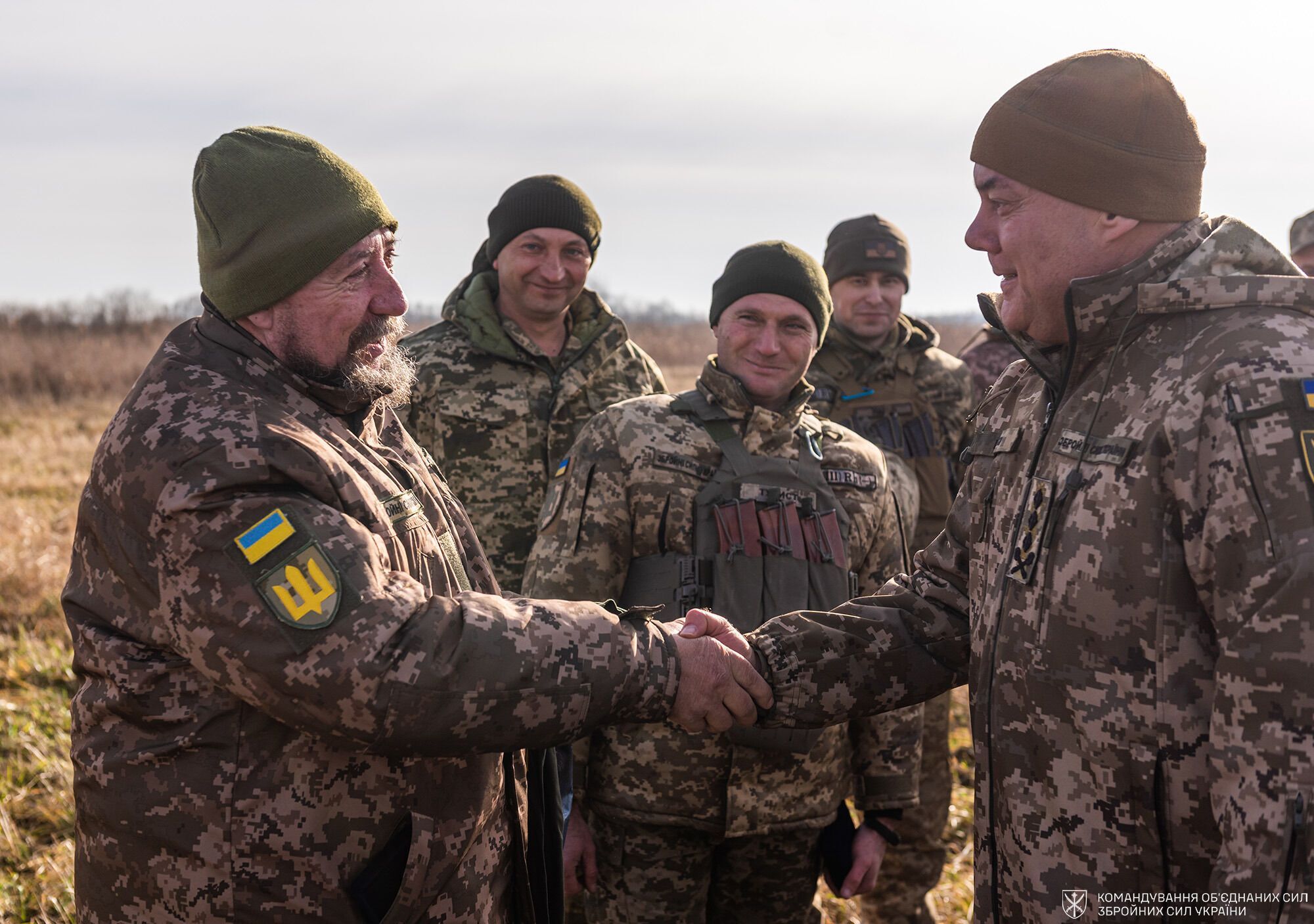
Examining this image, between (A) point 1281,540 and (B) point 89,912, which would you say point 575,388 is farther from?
(A) point 1281,540

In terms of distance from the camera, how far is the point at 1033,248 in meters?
2.55

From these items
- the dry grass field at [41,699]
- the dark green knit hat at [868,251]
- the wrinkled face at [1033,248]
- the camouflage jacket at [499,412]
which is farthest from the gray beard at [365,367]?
the dark green knit hat at [868,251]

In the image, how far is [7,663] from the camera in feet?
23.5

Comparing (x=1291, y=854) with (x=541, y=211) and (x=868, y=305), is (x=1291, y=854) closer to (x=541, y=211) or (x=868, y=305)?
(x=541, y=211)

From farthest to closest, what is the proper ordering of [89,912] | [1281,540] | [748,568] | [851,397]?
[851,397] < [748,568] < [89,912] < [1281,540]

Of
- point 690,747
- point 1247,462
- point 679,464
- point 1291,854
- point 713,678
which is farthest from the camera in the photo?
point 679,464

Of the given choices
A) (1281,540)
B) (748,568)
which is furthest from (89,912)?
(1281,540)

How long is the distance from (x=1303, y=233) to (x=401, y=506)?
685cm

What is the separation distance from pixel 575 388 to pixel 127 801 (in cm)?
328

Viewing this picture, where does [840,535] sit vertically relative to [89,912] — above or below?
above

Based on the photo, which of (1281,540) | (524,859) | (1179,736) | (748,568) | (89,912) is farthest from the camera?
(748,568)

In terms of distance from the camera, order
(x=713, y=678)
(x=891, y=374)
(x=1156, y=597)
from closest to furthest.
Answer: (x=1156, y=597) → (x=713, y=678) → (x=891, y=374)

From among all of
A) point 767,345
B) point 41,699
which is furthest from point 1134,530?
point 41,699

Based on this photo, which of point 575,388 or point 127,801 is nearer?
point 127,801
